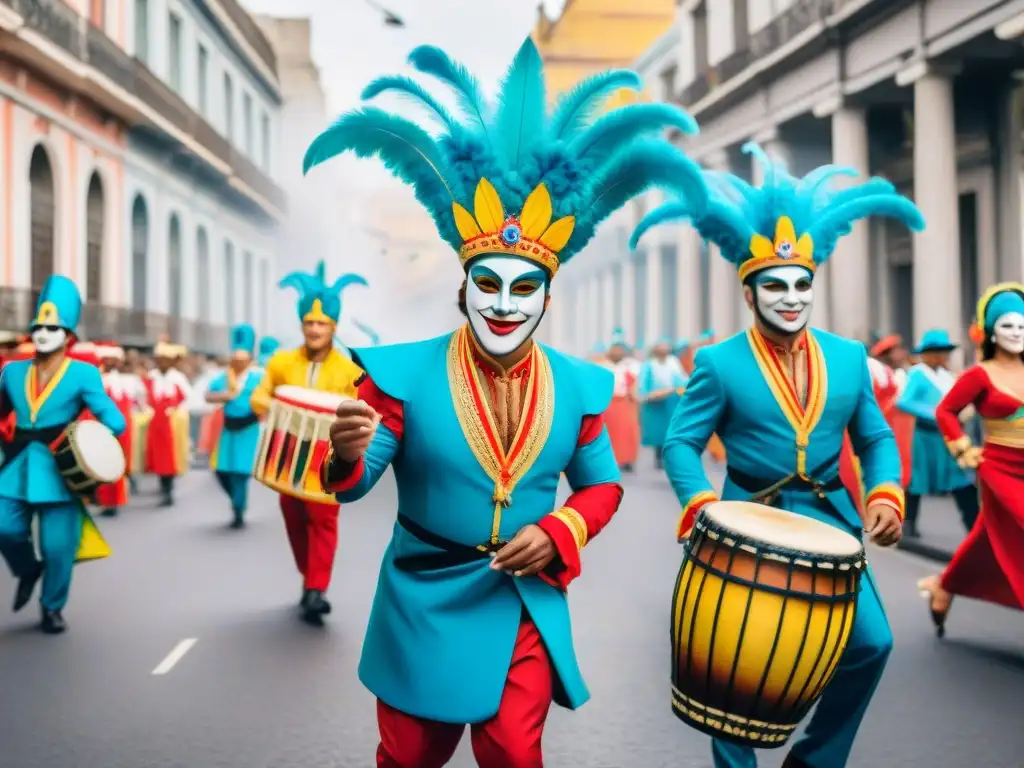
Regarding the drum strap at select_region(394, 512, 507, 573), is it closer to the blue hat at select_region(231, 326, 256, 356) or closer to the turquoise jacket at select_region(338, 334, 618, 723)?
the turquoise jacket at select_region(338, 334, 618, 723)

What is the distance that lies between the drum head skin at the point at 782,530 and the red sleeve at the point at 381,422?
102 centimetres

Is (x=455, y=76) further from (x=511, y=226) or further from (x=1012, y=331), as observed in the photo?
(x=1012, y=331)

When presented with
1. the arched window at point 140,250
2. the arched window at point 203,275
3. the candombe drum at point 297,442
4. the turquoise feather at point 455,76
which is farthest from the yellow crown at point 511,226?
the arched window at point 203,275

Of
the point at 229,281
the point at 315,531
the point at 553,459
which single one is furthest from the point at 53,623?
the point at 229,281

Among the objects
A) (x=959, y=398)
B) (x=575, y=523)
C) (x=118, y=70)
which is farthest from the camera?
(x=118, y=70)

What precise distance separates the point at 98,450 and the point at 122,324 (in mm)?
20725

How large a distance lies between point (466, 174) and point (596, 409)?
82 cm

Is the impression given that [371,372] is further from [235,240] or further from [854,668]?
[235,240]

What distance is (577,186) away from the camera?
3.84 metres

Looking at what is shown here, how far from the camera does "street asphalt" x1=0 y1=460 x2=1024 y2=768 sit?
5305mm

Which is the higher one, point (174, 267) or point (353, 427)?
point (174, 267)

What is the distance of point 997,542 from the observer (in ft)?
22.7

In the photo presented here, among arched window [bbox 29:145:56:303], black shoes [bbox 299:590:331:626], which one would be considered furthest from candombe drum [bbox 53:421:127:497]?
arched window [bbox 29:145:56:303]

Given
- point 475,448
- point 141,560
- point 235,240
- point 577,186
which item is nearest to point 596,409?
point 475,448
